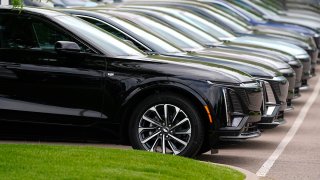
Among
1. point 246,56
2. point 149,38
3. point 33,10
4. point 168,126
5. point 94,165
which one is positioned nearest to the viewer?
point 94,165

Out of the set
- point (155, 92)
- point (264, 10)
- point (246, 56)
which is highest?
point (155, 92)

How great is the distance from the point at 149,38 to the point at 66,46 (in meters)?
2.36

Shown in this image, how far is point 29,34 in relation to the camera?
1236cm

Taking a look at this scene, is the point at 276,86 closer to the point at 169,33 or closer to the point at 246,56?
the point at 246,56

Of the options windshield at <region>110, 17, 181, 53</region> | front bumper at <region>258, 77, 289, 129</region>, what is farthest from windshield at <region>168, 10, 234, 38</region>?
windshield at <region>110, 17, 181, 53</region>

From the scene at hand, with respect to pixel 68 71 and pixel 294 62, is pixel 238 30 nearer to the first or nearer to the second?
pixel 294 62

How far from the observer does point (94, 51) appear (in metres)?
12.2

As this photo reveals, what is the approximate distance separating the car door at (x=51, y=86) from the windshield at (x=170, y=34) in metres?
3.54

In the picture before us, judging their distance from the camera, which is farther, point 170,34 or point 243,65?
point 170,34

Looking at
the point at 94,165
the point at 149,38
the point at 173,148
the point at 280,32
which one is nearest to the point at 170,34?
the point at 149,38

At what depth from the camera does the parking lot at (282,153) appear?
11791 millimetres

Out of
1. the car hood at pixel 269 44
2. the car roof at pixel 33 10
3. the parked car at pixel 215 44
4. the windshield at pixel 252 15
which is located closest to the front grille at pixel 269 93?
the parked car at pixel 215 44

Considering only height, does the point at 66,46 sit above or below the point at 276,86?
above

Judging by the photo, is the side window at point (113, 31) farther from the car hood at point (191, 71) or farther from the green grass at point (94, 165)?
the green grass at point (94, 165)
